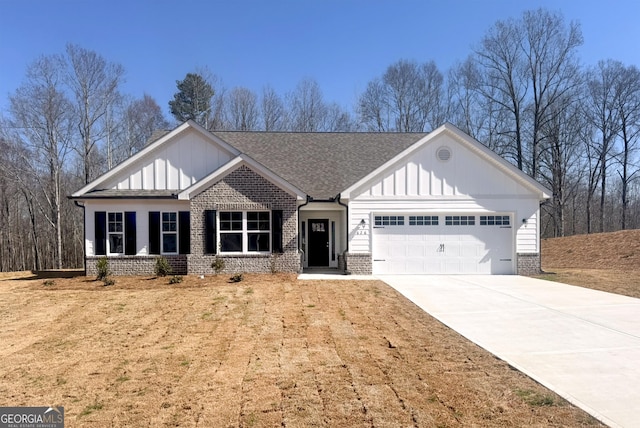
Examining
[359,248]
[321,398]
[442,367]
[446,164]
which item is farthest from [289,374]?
[446,164]

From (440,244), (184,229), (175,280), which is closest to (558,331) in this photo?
(440,244)

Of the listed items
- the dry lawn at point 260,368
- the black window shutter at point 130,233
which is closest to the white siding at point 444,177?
the dry lawn at point 260,368

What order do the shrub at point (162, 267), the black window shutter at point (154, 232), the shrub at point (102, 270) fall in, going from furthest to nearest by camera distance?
the black window shutter at point (154, 232) → the shrub at point (162, 267) → the shrub at point (102, 270)

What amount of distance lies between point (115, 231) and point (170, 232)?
6.99ft

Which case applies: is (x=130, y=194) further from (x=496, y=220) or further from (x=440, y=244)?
(x=496, y=220)

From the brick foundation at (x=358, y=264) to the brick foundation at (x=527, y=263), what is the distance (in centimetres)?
585

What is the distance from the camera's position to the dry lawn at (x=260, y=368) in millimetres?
4101

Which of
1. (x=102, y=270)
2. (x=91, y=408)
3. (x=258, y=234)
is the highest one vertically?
(x=258, y=234)

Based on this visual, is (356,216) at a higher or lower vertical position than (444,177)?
lower

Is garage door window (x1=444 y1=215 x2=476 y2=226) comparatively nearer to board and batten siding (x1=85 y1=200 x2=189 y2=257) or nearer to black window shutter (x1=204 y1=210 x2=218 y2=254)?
black window shutter (x1=204 y1=210 x2=218 y2=254)

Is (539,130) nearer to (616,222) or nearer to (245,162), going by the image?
(616,222)

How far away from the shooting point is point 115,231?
50.0ft

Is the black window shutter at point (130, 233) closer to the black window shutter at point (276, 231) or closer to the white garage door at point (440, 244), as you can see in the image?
the black window shutter at point (276, 231)

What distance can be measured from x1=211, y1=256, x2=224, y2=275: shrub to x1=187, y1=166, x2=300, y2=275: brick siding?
12cm
